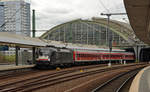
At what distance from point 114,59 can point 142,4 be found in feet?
148

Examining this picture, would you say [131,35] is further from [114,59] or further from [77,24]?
[114,59]

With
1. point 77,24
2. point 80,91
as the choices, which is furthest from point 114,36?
point 80,91

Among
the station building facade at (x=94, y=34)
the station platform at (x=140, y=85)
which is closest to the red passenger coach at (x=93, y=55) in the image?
the station building facade at (x=94, y=34)

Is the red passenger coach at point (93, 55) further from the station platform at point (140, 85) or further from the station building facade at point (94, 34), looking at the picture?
the station platform at point (140, 85)

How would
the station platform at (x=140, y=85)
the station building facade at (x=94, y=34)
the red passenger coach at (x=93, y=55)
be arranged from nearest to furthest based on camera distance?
the station platform at (x=140, y=85) < the red passenger coach at (x=93, y=55) < the station building facade at (x=94, y=34)

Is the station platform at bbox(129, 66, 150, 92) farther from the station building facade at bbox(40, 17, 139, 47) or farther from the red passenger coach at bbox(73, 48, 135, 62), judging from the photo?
the station building facade at bbox(40, 17, 139, 47)

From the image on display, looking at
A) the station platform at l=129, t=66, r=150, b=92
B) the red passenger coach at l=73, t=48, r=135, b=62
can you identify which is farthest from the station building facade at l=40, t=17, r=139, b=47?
the station platform at l=129, t=66, r=150, b=92

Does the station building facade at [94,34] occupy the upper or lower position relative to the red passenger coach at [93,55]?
upper

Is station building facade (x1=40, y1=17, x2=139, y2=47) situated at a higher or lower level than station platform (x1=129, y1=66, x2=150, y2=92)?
higher

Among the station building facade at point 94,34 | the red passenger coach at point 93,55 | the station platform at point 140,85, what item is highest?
the station building facade at point 94,34

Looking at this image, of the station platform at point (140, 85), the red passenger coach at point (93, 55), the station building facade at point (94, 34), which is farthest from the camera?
the station building facade at point (94, 34)

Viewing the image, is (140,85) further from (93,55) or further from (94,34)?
(94,34)

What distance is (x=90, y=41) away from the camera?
7712 centimetres

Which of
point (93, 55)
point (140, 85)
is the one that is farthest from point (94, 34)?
point (140, 85)
